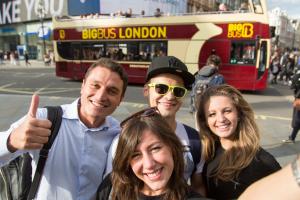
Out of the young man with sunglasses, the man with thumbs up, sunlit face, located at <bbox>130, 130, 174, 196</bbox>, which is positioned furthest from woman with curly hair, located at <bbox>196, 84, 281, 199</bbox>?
the man with thumbs up

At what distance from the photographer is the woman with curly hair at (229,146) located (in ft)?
6.06

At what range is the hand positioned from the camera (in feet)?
5.13

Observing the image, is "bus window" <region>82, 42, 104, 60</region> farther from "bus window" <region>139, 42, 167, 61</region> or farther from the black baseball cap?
the black baseball cap

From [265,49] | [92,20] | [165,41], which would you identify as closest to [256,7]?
[265,49]

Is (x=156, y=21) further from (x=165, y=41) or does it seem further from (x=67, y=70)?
(x=67, y=70)

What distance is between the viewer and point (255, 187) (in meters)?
0.80

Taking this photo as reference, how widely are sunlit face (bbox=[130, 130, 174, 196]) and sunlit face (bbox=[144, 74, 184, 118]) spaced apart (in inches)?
22.0

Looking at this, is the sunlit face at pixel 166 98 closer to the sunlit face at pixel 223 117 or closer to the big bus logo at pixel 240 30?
the sunlit face at pixel 223 117

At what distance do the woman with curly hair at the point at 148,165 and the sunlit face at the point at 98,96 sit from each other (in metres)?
0.35

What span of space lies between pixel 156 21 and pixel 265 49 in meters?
4.81

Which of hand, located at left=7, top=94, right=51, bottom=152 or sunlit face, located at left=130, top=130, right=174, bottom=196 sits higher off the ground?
hand, located at left=7, top=94, right=51, bottom=152

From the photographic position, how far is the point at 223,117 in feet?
6.60

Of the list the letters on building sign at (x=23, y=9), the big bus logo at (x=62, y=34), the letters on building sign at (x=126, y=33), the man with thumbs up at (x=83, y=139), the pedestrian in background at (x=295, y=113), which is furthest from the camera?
the letters on building sign at (x=23, y=9)

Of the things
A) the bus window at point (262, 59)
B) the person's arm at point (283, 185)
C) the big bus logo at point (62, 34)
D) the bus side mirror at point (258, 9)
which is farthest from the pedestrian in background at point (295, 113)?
the big bus logo at point (62, 34)
